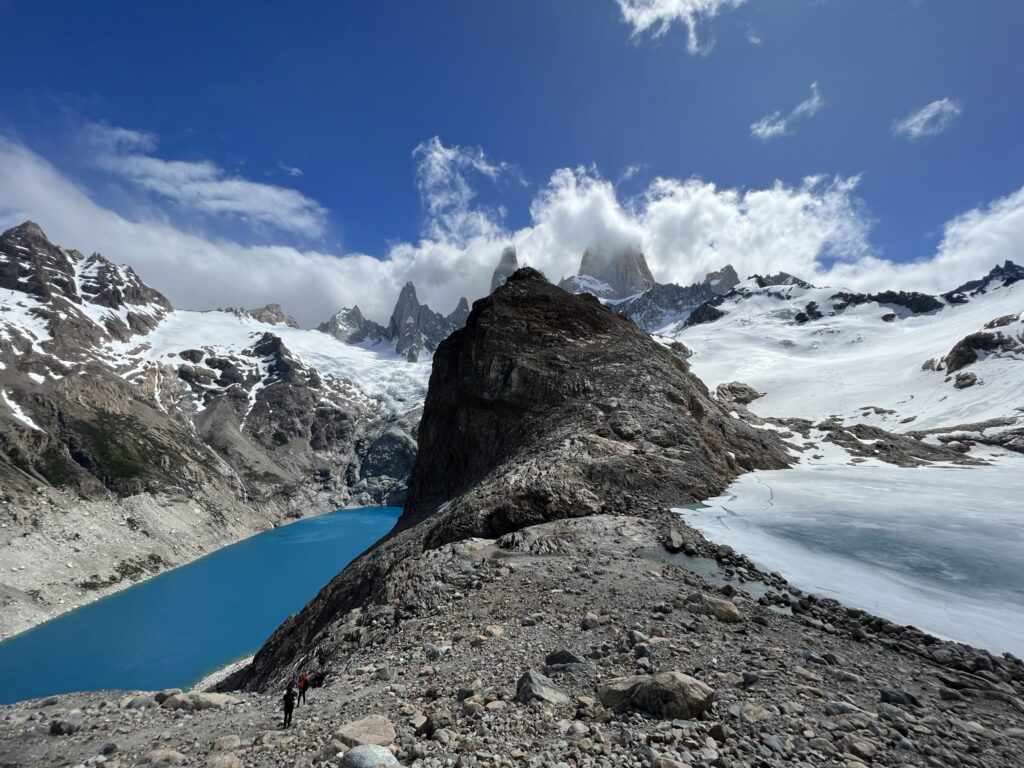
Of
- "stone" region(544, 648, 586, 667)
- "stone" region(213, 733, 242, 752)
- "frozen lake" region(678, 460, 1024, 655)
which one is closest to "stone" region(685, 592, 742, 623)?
"stone" region(544, 648, 586, 667)

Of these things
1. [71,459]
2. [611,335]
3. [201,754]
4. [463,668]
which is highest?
[611,335]

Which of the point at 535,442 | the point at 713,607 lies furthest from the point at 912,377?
the point at 713,607

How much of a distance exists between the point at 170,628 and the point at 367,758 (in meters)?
89.8

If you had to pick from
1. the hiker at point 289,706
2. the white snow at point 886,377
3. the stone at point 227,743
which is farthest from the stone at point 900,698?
the white snow at point 886,377

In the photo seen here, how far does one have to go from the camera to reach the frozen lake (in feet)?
41.4

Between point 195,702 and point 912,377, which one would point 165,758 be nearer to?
point 195,702

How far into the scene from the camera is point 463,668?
350 inches

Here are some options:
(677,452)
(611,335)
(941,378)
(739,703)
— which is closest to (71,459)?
(611,335)

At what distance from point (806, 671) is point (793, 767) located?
286cm

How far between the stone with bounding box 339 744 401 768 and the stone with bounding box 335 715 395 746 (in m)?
0.40

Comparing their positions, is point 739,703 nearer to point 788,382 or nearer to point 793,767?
point 793,767

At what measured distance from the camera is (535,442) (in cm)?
2797

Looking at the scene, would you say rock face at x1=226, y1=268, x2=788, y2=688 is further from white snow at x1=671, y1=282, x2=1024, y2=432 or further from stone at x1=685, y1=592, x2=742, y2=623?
white snow at x1=671, y1=282, x2=1024, y2=432

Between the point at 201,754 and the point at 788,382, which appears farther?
the point at 788,382
